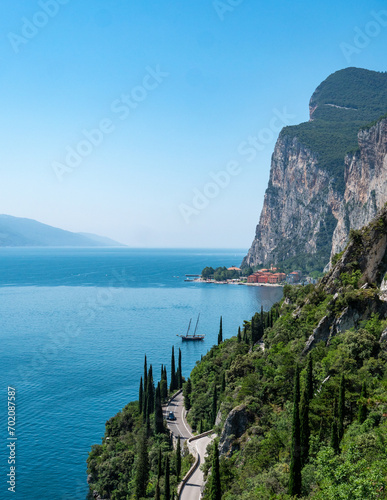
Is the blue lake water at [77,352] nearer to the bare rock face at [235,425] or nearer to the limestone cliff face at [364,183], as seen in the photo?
the bare rock face at [235,425]

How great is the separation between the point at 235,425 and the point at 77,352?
55847 mm

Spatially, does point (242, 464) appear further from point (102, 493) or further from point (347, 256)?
point (347, 256)

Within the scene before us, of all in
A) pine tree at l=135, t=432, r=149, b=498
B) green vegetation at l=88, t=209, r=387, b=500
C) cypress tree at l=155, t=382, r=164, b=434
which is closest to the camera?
green vegetation at l=88, t=209, r=387, b=500

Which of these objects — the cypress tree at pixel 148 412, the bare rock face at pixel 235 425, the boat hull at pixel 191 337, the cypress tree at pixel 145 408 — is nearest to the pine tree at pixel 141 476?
the bare rock face at pixel 235 425

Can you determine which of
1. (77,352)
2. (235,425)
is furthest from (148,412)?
(77,352)

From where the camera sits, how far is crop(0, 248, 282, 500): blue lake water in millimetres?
45728

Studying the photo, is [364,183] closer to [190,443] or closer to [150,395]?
[150,395]

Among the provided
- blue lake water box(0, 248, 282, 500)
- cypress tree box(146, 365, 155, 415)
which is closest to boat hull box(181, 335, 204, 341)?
blue lake water box(0, 248, 282, 500)

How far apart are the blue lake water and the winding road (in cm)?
849

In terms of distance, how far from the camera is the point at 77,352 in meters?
82.8

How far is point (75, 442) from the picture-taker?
49438 mm

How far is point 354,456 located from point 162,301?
406 feet

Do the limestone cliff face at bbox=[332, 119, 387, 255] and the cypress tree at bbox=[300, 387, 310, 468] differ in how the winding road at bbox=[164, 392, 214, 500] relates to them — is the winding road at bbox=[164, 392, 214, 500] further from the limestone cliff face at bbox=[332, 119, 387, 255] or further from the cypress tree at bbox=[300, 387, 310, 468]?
the limestone cliff face at bbox=[332, 119, 387, 255]

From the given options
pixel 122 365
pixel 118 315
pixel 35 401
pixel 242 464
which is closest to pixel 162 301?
pixel 118 315
